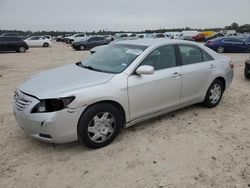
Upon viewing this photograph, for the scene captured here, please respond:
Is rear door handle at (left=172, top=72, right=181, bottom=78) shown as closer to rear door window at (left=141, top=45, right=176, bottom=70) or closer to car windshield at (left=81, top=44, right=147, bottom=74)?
rear door window at (left=141, top=45, right=176, bottom=70)

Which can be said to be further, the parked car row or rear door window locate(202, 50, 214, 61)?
the parked car row

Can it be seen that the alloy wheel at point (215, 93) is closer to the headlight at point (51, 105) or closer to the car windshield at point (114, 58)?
the car windshield at point (114, 58)

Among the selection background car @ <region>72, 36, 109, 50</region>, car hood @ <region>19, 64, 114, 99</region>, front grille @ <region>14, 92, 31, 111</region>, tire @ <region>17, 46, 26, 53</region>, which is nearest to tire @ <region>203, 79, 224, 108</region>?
car hood @ <region>19, 64, 114, 99</region>

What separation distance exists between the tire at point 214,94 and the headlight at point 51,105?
10.6ft

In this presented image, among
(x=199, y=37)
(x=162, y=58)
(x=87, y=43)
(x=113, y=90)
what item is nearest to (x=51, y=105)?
(x=113, y=90)

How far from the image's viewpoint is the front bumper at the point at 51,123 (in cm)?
368

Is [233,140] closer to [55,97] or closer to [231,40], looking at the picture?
[55,97]

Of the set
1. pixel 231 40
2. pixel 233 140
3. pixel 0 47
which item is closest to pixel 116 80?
pixel 233 140

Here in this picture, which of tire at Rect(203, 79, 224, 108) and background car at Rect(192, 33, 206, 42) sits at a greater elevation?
tire at Rect(203, 79, 224, 108)

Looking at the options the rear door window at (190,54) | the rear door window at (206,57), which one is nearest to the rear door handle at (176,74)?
the rear door window at (190,54)

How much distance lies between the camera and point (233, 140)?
443cm

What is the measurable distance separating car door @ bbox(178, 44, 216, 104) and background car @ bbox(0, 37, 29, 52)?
70.5 feet

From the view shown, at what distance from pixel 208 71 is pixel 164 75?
4.32 feet

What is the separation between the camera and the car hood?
3799mm
